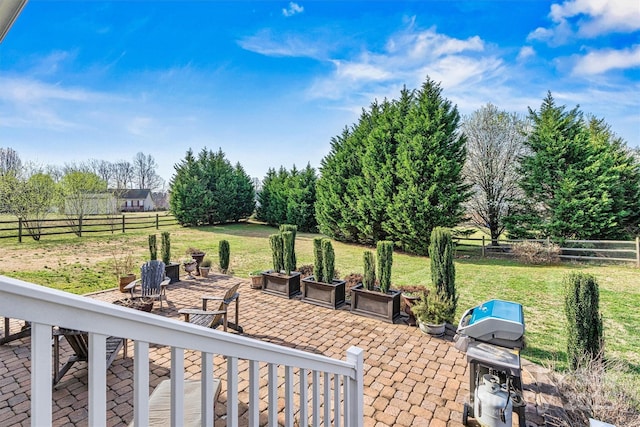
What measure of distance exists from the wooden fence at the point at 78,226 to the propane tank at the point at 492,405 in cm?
1848

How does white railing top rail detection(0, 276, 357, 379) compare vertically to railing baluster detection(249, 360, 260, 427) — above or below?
above

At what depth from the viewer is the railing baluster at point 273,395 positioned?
1442mm

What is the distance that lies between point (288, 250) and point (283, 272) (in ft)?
2.47

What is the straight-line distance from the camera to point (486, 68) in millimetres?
9766

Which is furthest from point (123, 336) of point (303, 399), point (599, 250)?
point (599, 250)

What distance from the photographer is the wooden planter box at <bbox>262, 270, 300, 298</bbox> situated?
7457 millimetres

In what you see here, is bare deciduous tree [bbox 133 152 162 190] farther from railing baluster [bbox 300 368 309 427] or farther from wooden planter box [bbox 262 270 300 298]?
railing baluster [bbox 300 368 309 427]

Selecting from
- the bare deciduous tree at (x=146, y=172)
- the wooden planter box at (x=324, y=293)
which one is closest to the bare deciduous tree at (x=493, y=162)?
the wooden planter box at (x=324, y=293)

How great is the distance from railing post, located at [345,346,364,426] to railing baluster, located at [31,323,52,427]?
193 cm

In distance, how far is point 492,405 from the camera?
9.93ft

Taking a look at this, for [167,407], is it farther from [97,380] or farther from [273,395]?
[97,380]

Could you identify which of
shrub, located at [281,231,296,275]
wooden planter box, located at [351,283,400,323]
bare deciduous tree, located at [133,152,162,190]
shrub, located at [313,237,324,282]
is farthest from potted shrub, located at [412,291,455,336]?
bare deciduous tree, located at [133,152,162,190]

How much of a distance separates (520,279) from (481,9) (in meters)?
7.66

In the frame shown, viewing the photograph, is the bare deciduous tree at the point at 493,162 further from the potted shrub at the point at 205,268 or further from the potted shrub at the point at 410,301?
the potted shrub at the point at 205,268
